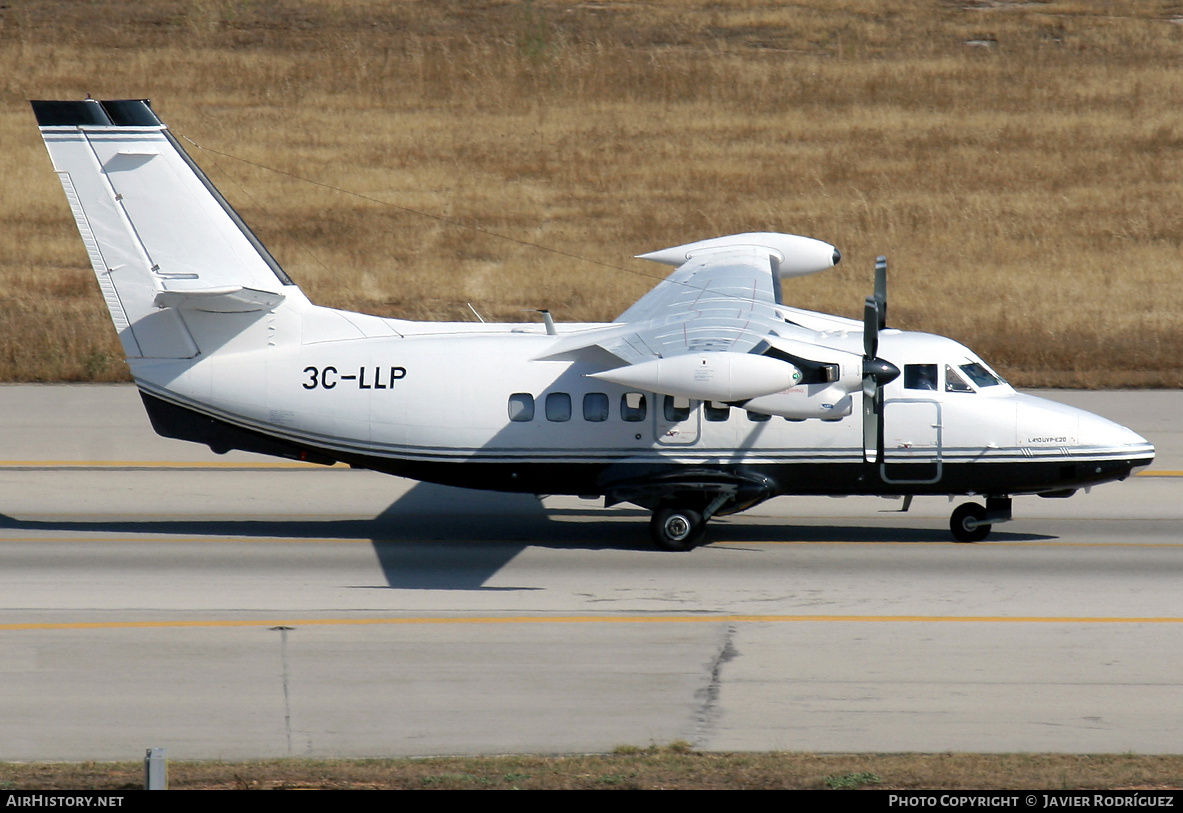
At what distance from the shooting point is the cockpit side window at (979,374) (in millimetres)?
17250

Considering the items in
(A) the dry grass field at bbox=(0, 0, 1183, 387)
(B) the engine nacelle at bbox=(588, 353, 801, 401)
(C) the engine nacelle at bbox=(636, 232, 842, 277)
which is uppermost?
(A) the dry grass field at bbox=(0, 0, 1183, 387)

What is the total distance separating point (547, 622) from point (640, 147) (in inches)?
1450

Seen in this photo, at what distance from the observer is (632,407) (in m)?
17.2

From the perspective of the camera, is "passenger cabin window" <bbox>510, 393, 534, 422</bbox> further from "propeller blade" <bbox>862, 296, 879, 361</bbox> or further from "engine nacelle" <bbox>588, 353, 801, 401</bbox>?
"propeller blade" <bbox>862, 296, 879, 361</bbox>

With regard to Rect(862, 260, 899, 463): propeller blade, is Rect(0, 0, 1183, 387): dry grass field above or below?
above

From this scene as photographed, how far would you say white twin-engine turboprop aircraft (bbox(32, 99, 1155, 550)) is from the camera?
55.9ft

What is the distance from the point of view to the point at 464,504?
20.2 metres

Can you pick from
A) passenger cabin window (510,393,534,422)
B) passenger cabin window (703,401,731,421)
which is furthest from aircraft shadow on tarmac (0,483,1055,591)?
passenger cabin window (703,401,731,421)

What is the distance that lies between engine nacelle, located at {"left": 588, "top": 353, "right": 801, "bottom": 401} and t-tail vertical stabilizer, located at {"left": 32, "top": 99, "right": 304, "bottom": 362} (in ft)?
19.4

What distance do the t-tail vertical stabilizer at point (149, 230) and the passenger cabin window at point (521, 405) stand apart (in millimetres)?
3374

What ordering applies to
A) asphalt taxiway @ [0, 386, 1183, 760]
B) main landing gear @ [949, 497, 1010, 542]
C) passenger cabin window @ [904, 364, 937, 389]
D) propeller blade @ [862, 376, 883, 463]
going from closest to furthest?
asphalt taxiway @ [0, 386, 1183, 760]
propeller blade @ [862, 376, 883, 463]
passenger cabin window @ [904, 364, 937, 389]
main landing gear @ [949, 497, 1010, 542]

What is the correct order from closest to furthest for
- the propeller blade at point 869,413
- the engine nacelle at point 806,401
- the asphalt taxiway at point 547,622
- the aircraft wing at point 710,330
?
the asphalt taxiway at point 547,622
the aircraft wing at point 710,330
the engine nacelle at point 806,401
the propeller blade at point 869,413

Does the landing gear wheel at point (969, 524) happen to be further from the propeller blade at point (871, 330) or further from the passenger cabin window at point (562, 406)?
the passenger cabin window at point (562, 406)

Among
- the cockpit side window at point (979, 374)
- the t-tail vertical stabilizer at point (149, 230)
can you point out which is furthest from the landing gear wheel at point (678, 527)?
the t-tail vertical stabilizer at point (149, 230)
